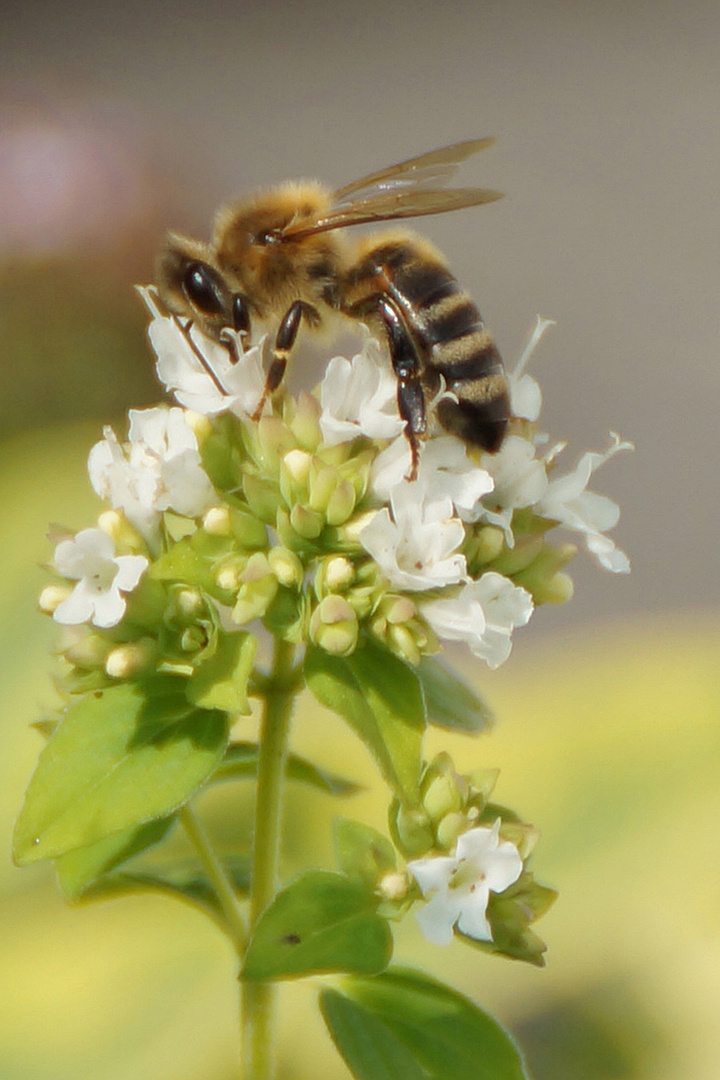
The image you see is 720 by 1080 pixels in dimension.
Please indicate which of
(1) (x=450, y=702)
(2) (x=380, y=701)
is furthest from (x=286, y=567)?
(1) (x=450, y=702)

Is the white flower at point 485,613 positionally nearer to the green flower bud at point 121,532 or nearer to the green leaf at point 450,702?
the green leaf at point 450,702

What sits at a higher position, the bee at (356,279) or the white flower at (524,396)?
the bee at (356,279)

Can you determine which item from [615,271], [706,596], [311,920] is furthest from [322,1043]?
[615,271]

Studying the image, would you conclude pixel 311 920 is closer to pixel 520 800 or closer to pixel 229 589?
pixel 229 589

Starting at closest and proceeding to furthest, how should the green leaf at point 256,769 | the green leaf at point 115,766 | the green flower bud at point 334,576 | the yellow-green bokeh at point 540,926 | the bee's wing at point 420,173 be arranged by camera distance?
the green leaf at point 115,766
the green flower bud at point 334,576
the green leaf at point 256,769
the bee's wing at point 420,173
the yellow-green bokeh at point 540,926

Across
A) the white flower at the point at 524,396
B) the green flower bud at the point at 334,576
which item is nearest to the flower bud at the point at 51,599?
the green flower bud at the point at 334,576

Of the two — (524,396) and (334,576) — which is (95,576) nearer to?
(334,576)
